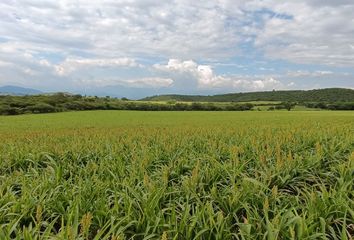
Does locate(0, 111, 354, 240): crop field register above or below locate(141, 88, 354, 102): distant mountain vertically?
above

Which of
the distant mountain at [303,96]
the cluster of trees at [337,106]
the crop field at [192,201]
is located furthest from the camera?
the distant mountain at [303,96]

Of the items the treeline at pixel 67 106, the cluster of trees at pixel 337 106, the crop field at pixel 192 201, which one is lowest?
the cluster of trees at pixel 337 106

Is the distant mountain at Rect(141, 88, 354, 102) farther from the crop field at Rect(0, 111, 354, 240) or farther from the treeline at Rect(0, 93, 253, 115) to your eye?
the crop field at Rect(0, 111, 354, 240)

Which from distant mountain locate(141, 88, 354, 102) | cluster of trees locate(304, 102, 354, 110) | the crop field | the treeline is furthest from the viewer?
distant mountain locate(141, 88, 354, 102)

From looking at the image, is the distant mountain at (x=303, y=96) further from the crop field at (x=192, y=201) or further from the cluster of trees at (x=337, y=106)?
the crop field at (x=192, y=201)

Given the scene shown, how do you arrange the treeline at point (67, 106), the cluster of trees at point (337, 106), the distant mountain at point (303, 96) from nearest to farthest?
1. the treeline at point (67, 106)
2. the cluster of trees at point (337, 106)
3. the distant mountain at point (303, 96)

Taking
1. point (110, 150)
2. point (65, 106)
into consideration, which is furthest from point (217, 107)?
point (110, 150)

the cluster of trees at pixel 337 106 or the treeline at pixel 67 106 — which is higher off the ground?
the treeline at pixel 67 106

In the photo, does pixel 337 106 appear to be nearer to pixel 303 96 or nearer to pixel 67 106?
pixel 303 96

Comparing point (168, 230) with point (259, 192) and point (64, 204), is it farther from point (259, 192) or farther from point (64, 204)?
point (64, 204)

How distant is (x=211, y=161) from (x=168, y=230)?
2.84m

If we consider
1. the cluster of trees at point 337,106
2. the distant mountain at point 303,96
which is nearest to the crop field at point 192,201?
the cluster of trees at point 337,106

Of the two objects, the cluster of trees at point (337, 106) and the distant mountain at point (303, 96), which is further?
the distant mountain at point (303, 96)

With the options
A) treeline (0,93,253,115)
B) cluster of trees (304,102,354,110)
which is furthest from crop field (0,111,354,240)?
cluster of trees (304,102,354,110)
